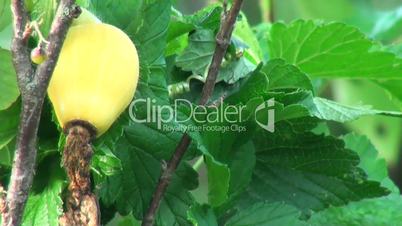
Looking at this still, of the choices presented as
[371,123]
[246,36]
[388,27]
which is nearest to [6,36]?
[246,36]

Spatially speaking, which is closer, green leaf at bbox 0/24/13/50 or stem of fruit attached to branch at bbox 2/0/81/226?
stem of fruit attached to branch at bbox 2/0/81/226

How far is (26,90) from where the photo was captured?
46cm

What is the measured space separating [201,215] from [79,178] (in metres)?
0.15

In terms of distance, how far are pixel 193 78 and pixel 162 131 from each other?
69 mm

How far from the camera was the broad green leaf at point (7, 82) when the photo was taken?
1.82 ft

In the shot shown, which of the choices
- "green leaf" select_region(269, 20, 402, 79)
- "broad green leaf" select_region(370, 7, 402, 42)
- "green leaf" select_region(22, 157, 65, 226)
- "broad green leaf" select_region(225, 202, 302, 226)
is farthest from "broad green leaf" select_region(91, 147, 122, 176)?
"broad green leaf" select_region(370, 7, 402, 42)

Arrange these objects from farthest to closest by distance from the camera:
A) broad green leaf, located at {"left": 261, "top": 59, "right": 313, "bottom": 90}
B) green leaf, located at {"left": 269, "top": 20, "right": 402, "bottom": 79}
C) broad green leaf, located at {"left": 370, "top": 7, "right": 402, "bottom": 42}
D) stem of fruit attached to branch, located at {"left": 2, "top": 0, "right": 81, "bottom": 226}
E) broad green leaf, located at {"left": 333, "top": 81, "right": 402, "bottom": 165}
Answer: broad green leaf, located at {"left": 333, "top": 81, "right": 402, "bottom": 165} → broad green leaf, located at {"left": 370, "top": 7, "right": 402, "bottom": 42} → green leaf, located at {"left": 269, "top": 20, "right": 402, "bottom": 79} → broad green leaf, located at {"left": 261, "top": 59, "right": 313, "bottom": 90} → stem of fruit attached to branch, located at {"left": 2, "top": 0, "right": 81, "bottom": 226}

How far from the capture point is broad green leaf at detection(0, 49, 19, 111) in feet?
1.82

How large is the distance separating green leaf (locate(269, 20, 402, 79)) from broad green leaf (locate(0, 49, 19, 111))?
35 centimetres

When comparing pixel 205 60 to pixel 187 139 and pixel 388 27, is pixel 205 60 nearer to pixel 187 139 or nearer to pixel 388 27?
pixel 187 139

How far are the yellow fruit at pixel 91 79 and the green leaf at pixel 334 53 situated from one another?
1.11 ft

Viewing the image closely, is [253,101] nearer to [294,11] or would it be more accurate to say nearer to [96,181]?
[96,181]

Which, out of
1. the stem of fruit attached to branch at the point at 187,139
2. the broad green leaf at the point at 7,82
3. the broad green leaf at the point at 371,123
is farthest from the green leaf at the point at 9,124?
the broad green leaf at the point at 371,123

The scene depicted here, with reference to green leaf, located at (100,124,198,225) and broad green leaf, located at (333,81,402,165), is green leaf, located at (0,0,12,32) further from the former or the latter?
broad green leaf, located at (333,81,402,165)
